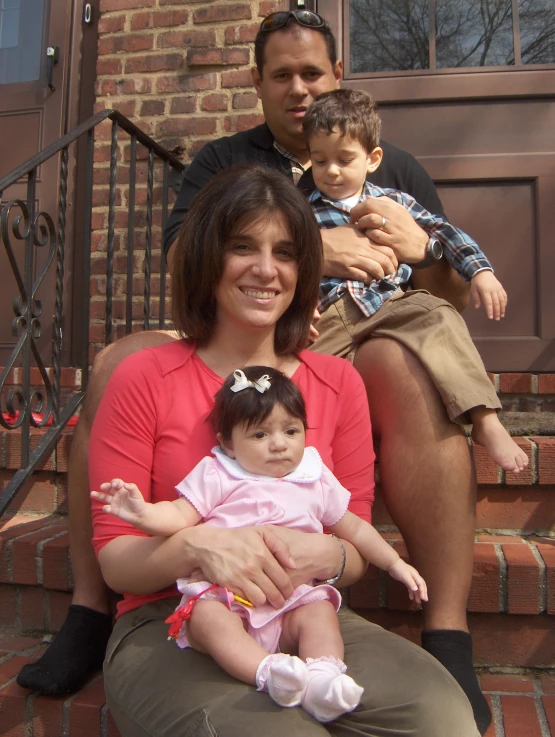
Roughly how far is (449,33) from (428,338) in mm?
2353

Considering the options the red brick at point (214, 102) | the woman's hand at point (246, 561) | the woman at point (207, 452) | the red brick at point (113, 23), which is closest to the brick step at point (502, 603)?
the woman at point (207, 452)

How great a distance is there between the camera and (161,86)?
3.69 metres

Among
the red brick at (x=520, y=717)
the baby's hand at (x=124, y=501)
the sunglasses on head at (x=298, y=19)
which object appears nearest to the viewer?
the baby's hand at (x=124, y=501)

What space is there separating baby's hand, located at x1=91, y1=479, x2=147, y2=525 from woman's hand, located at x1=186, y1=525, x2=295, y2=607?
0.13 meters

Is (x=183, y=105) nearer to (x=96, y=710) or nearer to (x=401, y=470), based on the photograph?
(x=401, y=470)

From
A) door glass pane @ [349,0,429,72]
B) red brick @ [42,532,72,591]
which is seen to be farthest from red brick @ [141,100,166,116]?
red brick @ [42,532,72,591]

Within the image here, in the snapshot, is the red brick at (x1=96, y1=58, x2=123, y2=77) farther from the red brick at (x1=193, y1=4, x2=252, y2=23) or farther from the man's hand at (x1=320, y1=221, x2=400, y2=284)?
the man's hand at (x1=320, y1=221, x2=400, y2=284)

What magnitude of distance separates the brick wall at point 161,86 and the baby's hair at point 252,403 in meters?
2.11

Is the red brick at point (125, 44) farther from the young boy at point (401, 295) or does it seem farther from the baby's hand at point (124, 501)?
the baby's hand at point (124, 501)

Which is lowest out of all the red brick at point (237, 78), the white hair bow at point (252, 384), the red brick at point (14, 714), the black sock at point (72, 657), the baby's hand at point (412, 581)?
the red brick at point (14, 714)

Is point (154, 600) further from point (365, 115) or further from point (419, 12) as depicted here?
point (419, 12)

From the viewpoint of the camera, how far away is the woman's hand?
144 cm

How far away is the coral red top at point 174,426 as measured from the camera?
1604 millimetres

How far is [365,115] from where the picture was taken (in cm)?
231
